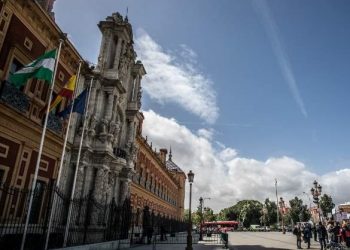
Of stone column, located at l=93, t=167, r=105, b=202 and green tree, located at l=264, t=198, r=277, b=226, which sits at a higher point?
green tree, located at l=264, t=198, r=277, b=226

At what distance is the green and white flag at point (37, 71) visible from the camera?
10.4 m

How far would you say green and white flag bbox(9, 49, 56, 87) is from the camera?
34.2ft

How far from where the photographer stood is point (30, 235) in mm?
11570

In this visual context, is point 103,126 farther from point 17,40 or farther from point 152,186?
point 152,186

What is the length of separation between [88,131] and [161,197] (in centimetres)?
2927

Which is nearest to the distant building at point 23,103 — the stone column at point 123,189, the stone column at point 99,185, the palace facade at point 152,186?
the stone column at point 99,185

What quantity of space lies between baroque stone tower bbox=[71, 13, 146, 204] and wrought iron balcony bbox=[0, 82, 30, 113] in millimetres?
5048

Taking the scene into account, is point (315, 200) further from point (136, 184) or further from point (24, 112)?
point (24, 112)

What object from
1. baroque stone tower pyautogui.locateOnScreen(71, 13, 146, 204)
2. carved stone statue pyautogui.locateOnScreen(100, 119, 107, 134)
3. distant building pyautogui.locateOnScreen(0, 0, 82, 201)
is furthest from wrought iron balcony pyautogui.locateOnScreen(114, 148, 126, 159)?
distant building pyautogui.locateOnScreen(0, 0, 82, 201)

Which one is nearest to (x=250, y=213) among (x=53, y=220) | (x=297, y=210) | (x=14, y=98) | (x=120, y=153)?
(x=297, y=210)

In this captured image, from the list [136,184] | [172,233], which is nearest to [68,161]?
[136,184]

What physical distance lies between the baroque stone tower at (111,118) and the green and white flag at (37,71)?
6.11 metres

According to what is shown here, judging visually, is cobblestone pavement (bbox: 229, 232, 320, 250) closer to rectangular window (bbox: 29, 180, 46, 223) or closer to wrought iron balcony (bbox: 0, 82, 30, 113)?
rectangular window (bbox: 29, 180, 46, 223)

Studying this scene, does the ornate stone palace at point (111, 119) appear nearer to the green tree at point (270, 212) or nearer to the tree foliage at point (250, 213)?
the tree foliage at point (250, 213)
